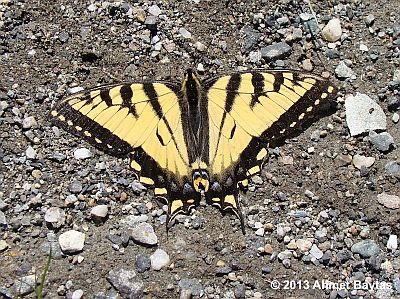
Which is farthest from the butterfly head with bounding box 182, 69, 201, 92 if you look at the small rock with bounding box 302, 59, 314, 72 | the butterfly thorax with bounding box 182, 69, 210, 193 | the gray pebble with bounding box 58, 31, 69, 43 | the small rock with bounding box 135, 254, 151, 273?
the small rock with bounding box 135, 254, 151, 273

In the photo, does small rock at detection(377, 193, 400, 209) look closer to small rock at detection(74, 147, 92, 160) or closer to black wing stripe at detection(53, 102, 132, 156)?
black wing stripe at detection(53, 102, 132, 156)

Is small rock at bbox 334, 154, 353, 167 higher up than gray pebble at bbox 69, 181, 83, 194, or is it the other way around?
small rock at bbox 334, 154, 353, 167

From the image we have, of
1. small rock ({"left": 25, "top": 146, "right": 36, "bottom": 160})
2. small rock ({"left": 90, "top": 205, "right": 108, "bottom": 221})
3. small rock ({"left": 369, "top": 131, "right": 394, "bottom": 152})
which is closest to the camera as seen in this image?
small rock ({"left": 90, "top": 205, "right": 108, "bottom": 221})

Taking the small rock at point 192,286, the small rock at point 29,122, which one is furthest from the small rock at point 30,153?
the small rock at point 192,286

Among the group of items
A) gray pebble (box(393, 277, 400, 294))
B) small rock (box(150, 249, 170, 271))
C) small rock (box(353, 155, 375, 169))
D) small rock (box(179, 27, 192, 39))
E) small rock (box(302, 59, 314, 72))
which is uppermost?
small rock (box(302, 59, 314, 72))

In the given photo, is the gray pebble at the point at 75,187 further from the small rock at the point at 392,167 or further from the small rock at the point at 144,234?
the small rock at the point at 392,167

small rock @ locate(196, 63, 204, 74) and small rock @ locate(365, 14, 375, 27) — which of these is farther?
small rock @ locate(365, 14, 375, 27)

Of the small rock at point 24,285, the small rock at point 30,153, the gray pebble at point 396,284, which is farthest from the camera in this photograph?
the small rock at point 30,153
